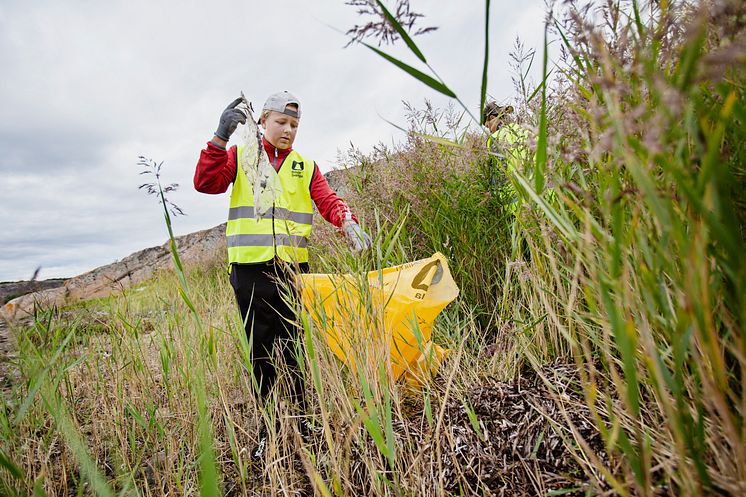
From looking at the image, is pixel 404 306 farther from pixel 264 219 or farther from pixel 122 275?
pixel 122 275

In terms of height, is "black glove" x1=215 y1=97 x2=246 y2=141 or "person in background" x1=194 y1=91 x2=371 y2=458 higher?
"black glove" x1=215 y1=97 x2=246 y2=141

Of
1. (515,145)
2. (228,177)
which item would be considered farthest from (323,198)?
(515,145)

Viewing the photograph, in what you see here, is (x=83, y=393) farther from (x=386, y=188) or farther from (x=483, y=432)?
(x=483, y=432)

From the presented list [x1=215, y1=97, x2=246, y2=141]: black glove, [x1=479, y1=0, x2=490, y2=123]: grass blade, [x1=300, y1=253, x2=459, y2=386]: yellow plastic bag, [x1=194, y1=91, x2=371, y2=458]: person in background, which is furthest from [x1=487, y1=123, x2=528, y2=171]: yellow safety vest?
[x1=215, y1=97, x2=246, y2=141]: black glove

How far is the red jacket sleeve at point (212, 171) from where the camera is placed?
2.16 meters

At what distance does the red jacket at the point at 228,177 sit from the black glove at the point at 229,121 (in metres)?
0.08

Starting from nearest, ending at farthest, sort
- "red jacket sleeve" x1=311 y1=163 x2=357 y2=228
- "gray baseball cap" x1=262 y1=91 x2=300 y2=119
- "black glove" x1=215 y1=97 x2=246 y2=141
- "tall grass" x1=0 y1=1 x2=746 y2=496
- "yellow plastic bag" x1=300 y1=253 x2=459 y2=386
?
"tall grass" x1=0 y1=1 x2=746 y2=496 → "yellow plastic bag" x1=300 y1=253 x2=459 y2=386 → "black glove" x1=215 y1=97 x2=246 y2=141 → "gray baseball cap" x1=262 y1=91 x2=300 y2=119 → "red jacket sleeve" x1=311 y1=163 x2=357 y2=228

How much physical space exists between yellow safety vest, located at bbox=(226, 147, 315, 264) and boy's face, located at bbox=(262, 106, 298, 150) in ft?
0.36

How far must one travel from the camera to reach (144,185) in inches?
43.2

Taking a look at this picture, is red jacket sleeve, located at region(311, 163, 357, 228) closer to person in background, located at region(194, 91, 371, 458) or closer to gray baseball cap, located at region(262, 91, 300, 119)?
person in background, located at region(194, 91, 371, 458)

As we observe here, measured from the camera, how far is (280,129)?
2449 mm

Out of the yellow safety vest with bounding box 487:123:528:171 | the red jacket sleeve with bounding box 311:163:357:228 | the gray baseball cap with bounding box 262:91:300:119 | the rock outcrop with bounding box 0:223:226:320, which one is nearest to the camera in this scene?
the yellow safety vest with bounding box 487:123:528:171

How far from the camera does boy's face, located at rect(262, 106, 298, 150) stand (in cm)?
244

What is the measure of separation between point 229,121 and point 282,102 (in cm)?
50
